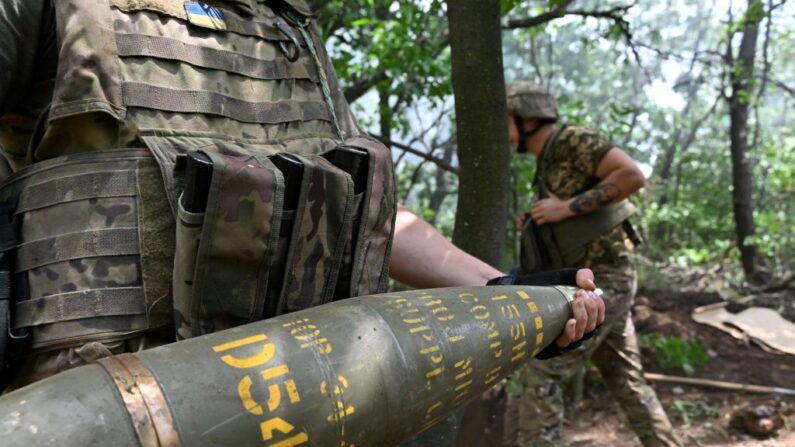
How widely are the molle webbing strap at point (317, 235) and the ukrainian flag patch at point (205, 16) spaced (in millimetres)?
397

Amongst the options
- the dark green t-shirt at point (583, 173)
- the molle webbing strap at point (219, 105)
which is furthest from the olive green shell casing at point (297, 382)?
the dark green t-shirt at point (583, 173)

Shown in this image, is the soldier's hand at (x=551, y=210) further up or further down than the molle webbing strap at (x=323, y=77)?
further down

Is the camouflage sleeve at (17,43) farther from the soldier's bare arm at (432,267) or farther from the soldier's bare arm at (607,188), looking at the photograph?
the soldier's bare arm at (607,188)

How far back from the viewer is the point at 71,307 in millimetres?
1136

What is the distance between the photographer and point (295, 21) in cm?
159

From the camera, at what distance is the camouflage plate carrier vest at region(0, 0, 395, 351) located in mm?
1114

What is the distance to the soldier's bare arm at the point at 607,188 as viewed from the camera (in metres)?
3.65

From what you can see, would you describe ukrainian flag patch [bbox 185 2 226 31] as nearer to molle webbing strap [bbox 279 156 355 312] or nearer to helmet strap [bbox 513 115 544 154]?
molle webbing strap [bbox 279 156 355 312]

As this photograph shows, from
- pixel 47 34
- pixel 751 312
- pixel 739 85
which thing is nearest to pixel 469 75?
pixel 47 34

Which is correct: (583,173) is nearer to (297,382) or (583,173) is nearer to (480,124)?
(480,124)

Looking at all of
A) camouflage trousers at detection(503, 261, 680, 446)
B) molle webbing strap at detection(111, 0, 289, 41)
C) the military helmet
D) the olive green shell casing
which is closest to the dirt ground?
camouflage trousers at detection(503, 261, 680, 446)

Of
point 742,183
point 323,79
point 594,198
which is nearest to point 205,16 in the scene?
point 323,79

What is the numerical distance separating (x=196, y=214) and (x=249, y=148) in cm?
30

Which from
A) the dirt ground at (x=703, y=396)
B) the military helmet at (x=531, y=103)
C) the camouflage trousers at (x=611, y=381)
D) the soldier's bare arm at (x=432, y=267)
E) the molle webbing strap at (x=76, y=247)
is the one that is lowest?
the dirt ground at (x=703, y=396)
